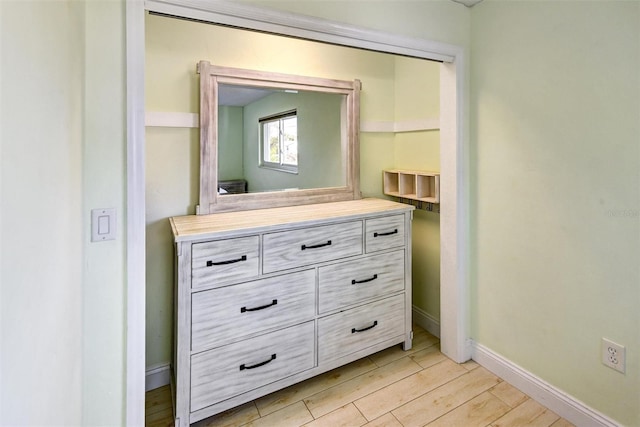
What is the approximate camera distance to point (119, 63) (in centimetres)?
125

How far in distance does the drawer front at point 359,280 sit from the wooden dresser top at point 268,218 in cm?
28

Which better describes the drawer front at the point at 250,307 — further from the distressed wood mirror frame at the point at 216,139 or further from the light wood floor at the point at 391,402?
the distressed wood mirror frame at the point at 216,139

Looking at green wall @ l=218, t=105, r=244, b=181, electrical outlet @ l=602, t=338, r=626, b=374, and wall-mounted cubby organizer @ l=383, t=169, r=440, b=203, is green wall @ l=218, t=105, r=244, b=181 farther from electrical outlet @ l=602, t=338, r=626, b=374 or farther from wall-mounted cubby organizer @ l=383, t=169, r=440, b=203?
electrical outlet @ l=602, t=338, r=626, b=374

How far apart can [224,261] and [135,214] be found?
45 cm

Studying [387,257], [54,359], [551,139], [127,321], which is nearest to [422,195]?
[387,257]

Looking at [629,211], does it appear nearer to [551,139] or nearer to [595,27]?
[551,139]

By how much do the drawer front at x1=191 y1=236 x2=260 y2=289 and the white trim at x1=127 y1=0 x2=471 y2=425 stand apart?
0.26m

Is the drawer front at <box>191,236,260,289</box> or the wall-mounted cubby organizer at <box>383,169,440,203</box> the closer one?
the drawer front at <box>191,236,260,289</box>

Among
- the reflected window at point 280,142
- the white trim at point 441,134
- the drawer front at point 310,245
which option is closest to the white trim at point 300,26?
the white trim at point 441,134

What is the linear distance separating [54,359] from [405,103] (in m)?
2.51

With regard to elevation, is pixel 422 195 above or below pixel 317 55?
below

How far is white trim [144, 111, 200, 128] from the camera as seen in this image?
1.84m

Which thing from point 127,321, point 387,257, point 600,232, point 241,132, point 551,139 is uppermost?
point 241,132

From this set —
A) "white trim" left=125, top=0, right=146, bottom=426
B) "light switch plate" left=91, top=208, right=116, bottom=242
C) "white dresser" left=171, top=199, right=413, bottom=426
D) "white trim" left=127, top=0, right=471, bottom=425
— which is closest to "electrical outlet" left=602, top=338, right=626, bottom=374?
"white trim" left=127, top=0, right=471, bottom=425
